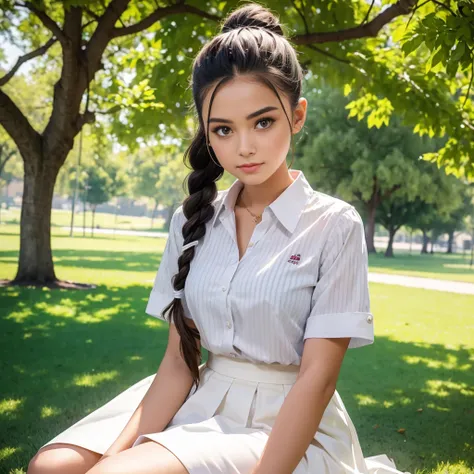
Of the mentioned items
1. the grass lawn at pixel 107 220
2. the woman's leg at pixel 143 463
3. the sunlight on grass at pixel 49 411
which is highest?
the woman's leg at pixel 143 463

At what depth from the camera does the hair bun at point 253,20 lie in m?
2.08

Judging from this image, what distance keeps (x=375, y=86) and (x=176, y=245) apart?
7.01 metres

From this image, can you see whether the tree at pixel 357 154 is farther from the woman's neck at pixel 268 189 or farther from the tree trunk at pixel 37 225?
the woman's neck at pixel 268 189

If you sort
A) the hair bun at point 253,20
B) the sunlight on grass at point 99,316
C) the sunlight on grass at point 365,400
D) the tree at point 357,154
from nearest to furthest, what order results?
the hair bun at point 253,20 → the sunlight on grass at point 365,400 → the sunlight on grass at point 99,316 → the tree at point 357,154

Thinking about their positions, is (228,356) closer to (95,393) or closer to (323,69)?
(95,393)

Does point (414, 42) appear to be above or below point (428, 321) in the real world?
above

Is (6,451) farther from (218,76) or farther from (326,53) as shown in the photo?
(326,53)

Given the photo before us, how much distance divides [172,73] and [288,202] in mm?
6355

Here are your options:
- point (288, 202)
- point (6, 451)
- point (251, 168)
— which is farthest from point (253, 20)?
Answer: point (6, 451)

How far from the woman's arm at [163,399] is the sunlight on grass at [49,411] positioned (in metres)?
2.83

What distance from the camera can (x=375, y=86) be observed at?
860cm

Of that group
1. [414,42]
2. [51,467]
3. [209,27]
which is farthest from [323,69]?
[51,467]

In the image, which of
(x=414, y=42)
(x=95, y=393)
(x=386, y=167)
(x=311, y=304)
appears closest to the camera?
(x=311, y=304)

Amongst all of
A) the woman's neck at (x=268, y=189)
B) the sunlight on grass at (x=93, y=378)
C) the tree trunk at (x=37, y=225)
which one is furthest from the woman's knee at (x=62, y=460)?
the tree trunk at (x=37, y=225)
